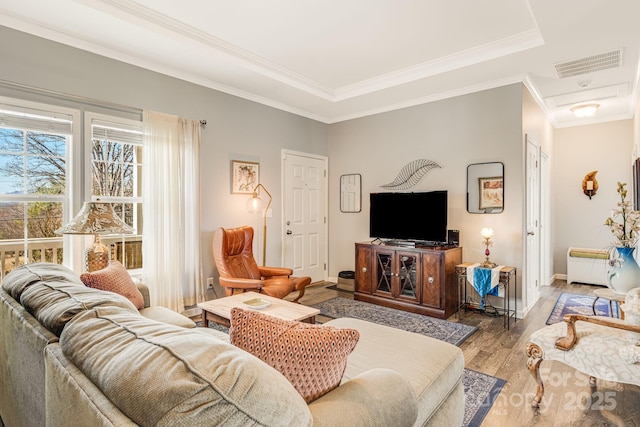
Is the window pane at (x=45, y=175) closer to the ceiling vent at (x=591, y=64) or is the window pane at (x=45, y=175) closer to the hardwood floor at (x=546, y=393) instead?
the hardwood floor at (x=546, y=393)

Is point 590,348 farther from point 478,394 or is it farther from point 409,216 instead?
point 409,216

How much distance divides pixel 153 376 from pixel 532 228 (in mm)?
4668

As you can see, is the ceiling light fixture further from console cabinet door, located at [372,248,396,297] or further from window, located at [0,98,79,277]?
window, located at [0,98,79,277]

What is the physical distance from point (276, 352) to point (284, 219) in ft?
13.1

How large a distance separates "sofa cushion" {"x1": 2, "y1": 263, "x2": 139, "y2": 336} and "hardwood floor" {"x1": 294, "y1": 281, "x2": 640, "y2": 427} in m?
2.12

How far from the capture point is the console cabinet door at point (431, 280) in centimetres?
388

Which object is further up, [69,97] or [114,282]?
[69,97]

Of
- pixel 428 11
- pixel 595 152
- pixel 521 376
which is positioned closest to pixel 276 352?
pixel 521 376

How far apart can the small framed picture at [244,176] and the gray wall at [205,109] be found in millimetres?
77

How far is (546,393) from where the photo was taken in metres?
2.32

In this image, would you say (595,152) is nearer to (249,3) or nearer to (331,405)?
(249,3)

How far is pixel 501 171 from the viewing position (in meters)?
3.93

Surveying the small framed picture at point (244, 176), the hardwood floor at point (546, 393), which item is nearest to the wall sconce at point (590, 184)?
the hardwood floor at point (546, 393)

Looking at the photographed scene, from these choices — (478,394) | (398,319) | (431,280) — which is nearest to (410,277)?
(431,280)
